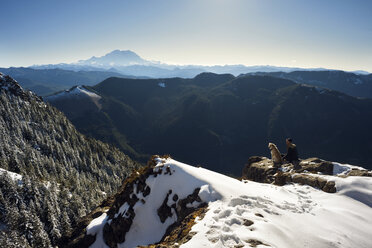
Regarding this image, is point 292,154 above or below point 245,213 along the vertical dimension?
below

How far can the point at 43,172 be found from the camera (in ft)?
402

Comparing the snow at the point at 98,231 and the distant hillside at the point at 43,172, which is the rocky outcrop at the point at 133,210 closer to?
the snow at the point at 98,231

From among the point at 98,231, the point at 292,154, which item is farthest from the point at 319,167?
the point at 98,231

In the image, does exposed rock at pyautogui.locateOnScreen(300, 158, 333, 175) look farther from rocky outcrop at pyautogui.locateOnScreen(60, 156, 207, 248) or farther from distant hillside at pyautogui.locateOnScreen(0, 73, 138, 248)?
distant hillside at pyautogui.locateOnScreen(0, 73, 138, 248)

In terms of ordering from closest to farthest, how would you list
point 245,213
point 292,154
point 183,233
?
point 183,233
point 245,213
point 292,154

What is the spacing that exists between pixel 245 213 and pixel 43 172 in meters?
Result: 147

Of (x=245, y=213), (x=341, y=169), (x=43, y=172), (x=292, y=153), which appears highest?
(x=245, y=213)

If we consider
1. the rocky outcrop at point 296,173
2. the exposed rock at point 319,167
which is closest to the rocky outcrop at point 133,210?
the rocky outcrop at point 296,173

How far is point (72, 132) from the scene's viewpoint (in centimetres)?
18150

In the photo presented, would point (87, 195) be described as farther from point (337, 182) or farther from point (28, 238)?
point (337, 182)

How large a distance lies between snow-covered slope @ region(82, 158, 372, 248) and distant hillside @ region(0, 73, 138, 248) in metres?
45.9

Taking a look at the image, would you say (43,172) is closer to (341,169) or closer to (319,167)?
(319,167)

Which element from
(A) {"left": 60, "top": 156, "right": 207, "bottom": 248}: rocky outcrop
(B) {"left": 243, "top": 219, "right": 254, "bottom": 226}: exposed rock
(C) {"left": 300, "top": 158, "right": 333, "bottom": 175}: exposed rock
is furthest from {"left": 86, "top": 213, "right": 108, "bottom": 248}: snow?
(C) {"left": 300, "top": 158, "right": 333, "bottom": 175}: exposed rock

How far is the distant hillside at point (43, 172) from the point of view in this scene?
2955 inches
